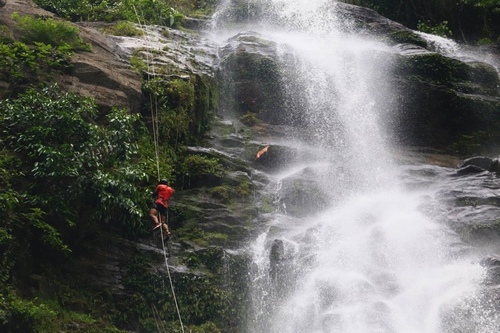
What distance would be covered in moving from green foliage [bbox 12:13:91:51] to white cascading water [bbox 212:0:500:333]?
569 cm

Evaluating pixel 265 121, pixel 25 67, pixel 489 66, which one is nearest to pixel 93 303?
pixel 25 67

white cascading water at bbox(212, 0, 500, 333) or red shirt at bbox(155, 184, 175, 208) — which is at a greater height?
red shirt at bbox(155, 184, 175, 208)

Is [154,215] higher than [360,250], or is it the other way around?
[154,215]

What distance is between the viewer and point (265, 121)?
15430mm

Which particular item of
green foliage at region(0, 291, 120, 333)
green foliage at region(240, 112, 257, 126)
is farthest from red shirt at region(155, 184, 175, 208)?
green foliage at region(240, 112, 257, 126)

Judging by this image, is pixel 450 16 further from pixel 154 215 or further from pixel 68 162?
pixel 68 162

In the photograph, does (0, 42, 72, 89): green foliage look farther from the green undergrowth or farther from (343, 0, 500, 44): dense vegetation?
(343, 0, 500, 44): dense vegetation

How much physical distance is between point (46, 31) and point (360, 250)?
7.88 meters

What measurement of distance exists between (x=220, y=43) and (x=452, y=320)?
476 inches

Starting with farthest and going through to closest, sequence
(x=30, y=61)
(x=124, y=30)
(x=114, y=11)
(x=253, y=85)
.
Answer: (x=114, y=11) < (x=253, y=85) < (x=124, y=30) < (x=30, y=61)

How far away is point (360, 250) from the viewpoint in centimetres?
1070

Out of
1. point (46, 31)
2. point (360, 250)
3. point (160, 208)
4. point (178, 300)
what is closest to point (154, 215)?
point (160, 208)

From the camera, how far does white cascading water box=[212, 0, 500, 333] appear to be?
920 cm

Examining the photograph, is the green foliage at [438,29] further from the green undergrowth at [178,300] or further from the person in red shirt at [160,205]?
the green undergrowth at [178,300]
